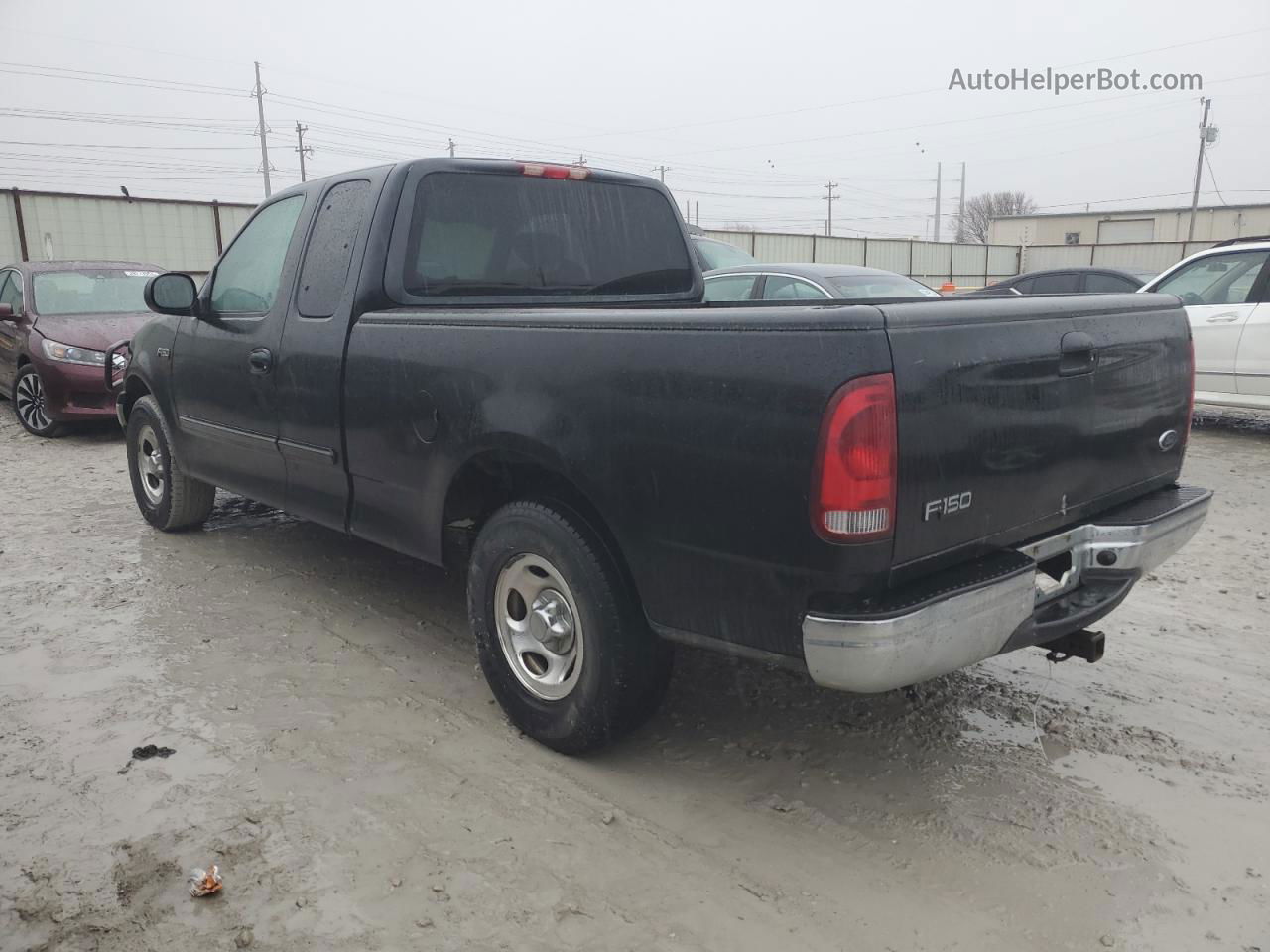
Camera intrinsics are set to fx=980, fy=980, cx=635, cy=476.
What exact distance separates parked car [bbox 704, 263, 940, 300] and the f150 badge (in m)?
6.09

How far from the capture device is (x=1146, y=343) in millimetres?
3209

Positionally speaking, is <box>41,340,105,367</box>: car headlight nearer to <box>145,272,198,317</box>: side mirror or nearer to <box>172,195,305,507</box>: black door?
<box>172,195,305,507</box>: black door

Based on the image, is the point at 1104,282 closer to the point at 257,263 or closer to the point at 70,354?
the point at 257,263

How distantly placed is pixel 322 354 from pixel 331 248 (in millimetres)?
481

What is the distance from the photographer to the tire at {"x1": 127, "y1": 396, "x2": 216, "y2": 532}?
5.68m

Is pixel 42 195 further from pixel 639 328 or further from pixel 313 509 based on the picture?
pixel 639 328

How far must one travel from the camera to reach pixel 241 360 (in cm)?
451

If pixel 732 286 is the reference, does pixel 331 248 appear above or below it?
A: above

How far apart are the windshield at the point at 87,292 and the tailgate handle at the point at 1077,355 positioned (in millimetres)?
9494

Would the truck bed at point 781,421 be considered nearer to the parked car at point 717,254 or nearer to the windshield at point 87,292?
the windshield at point 87,292

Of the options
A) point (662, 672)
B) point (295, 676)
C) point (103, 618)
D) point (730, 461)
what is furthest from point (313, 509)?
point (730, 461)

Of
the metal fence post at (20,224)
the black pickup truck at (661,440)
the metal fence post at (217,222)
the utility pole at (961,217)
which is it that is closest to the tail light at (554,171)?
the black pickup truck at (661,440)

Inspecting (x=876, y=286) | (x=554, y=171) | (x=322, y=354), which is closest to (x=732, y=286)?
(x=876, y=286)

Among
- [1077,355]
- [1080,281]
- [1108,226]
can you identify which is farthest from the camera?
[1108,226]
